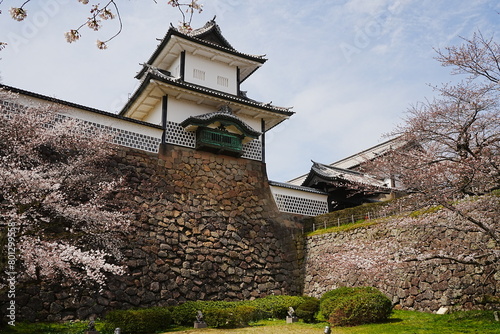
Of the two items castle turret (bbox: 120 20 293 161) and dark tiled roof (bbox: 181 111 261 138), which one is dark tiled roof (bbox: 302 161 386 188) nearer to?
castle turret (bbox: 120 20 293 161)

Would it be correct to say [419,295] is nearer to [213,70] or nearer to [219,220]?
[219,220]

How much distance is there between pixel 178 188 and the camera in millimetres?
15469

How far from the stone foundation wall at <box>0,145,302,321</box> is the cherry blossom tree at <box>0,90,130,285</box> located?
2.68 ft

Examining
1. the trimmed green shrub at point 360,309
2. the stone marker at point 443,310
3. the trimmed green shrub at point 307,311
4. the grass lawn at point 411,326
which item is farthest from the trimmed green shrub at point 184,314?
the stone marker at point 443,310

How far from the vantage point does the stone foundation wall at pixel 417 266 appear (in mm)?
10758

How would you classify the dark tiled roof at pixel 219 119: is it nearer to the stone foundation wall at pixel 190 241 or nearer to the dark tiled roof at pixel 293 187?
the stone foundation wall at pixel 190 241

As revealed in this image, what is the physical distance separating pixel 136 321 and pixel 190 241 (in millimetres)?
4581

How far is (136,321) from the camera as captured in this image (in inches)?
417

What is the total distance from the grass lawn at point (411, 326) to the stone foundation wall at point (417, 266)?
78 cm

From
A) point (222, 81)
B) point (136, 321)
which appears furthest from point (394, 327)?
point (222, 81)

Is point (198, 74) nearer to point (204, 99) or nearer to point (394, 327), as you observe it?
→ point (204, 99)

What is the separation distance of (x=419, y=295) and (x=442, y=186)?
15.5 feet

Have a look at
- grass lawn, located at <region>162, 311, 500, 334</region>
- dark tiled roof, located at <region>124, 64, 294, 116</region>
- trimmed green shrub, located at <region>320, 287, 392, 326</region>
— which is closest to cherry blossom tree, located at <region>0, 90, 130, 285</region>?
dark tiled roof, located at <region>124, 64, 294, 116</region>

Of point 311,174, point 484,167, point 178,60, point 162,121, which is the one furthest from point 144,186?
point 484,167
